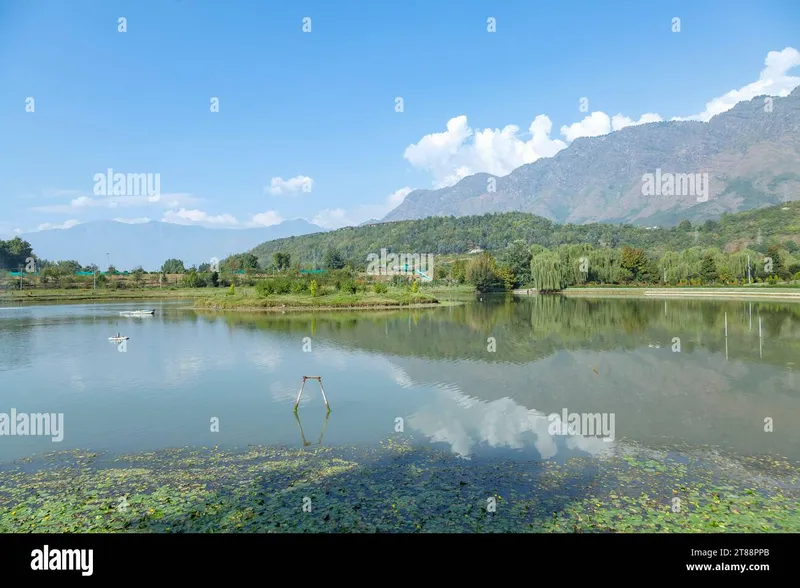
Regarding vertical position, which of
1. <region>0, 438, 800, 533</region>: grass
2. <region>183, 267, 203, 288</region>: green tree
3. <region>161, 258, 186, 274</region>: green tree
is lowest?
<region>0, 438, 800, 533</region>: grass

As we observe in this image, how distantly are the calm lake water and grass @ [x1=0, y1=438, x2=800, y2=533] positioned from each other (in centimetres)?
96

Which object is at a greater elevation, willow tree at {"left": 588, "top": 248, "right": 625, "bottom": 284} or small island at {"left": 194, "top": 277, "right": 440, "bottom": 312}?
willow tree at {"left": 588, "top": 248, "right": 625, "bottom": 284}

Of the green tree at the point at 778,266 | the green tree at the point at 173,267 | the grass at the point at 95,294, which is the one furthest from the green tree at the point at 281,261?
the green tree at the point at 778,266

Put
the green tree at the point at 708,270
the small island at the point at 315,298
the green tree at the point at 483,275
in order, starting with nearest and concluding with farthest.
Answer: the small island at the point at 315,298 → the green tree at the point at 708,270 → the green tree at the point at 483,275

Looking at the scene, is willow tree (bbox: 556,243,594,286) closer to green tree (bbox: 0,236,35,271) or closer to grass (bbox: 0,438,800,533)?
grass (bbox: 0,438,800,533)

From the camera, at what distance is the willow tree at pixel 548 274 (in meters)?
74.2

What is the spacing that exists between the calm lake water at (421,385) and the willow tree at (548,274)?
136 feet

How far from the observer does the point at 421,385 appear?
1719 cm

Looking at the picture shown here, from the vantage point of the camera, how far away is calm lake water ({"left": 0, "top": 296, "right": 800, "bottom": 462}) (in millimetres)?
11711

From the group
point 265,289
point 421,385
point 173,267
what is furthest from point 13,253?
point 421,385

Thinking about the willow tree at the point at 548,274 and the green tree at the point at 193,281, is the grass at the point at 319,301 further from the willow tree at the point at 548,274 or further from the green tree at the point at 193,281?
the green tree at the point at 193,281

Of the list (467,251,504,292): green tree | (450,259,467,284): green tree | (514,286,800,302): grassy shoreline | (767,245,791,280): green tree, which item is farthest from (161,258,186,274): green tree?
(767,245,791,280): green tree
